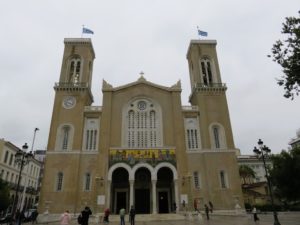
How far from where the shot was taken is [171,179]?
32.0 metres

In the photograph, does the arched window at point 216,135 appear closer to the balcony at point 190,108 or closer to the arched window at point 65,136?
the balcony at point 190,108

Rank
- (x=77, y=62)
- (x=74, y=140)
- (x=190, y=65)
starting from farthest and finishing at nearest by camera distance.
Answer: (x=190, y=65)
(x=77, y=62)
(x=74, y=140)

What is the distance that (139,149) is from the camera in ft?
100

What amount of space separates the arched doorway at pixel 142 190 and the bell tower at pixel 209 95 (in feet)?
27.0

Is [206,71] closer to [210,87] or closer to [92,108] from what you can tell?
[210,87]

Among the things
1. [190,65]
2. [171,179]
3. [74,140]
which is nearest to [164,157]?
[171,179]

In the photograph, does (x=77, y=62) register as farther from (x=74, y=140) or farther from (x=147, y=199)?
(x=147, y=199)

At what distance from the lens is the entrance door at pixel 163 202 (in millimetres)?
31425

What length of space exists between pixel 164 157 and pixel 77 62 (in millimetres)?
19223

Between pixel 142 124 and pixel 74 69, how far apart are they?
43.4 feet

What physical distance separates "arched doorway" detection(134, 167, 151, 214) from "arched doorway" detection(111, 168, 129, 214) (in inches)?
Result: 48.2

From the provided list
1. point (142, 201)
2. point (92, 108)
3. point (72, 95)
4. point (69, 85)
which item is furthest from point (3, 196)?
point (142, 201)

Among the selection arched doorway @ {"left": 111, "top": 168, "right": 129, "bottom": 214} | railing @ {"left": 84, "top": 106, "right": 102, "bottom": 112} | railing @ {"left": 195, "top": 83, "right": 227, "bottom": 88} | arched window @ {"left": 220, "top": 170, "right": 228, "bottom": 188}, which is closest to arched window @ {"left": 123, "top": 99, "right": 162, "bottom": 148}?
railing @ {"left": 84, "top": 106, "right": 102, "bottom": 112}

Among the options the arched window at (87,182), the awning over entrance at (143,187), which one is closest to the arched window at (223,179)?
the awning over entrance at (143,187)
